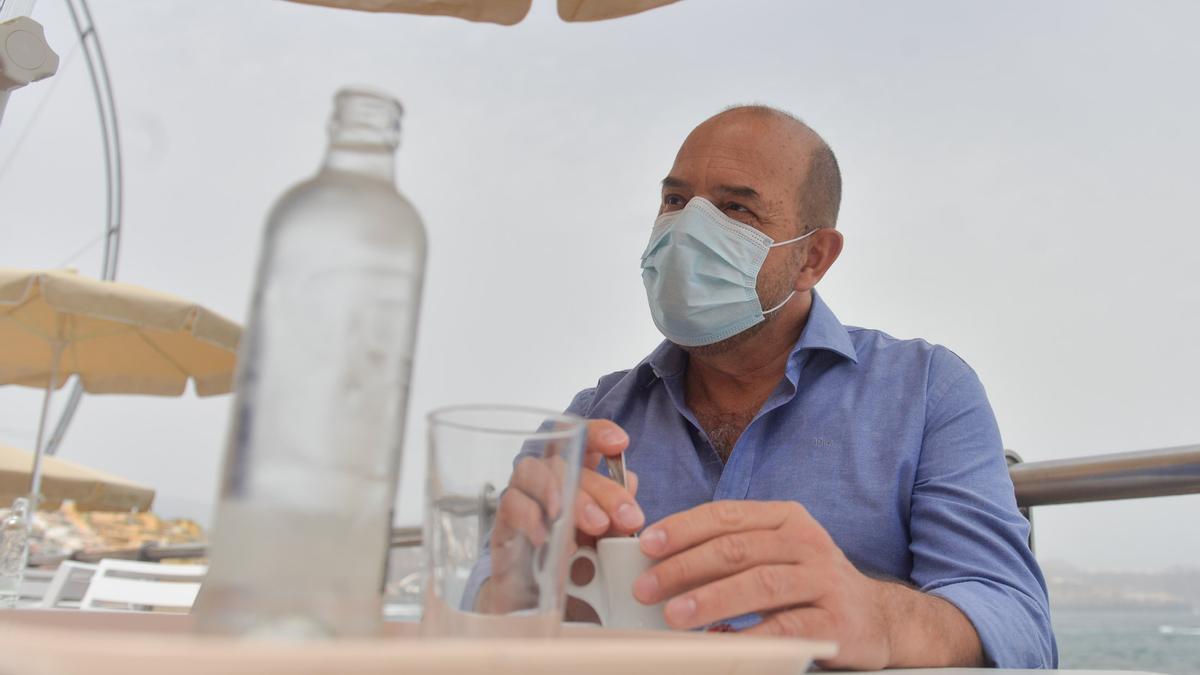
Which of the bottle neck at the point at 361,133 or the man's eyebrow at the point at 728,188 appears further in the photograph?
the man's eyebrow at the point at 728,188

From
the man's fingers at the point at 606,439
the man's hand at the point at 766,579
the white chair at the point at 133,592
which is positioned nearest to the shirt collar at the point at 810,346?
the man's hand at the point at 766,579

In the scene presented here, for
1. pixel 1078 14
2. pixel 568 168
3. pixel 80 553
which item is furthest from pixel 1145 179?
pixel 80 553

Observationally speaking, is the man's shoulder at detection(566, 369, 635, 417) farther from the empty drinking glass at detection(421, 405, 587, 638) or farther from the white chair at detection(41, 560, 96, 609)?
the white chair at detection(41, 560, 96, 609)

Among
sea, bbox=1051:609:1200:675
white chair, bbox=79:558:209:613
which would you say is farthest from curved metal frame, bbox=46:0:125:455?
sea, bbox=1051:609:1200:675

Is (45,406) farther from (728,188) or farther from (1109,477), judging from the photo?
(1109,477)

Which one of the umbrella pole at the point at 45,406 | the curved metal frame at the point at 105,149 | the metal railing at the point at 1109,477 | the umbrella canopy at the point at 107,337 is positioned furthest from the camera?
the curved metal frame at the point at 105,149

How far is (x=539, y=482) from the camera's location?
44 centimetres

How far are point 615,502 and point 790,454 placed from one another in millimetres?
819

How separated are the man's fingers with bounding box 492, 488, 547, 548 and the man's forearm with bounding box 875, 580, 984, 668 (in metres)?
0.56

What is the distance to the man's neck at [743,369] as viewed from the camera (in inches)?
71.0

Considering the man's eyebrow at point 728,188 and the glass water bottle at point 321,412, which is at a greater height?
the man's eyebrow at point 728,188

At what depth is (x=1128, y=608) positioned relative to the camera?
28.8 meters

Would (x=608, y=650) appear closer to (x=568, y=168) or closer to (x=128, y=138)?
(x=128, y=138)

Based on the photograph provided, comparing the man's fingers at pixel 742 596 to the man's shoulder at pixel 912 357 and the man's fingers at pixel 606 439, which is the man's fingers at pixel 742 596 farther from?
the man's shoulder at pixel 912 357
